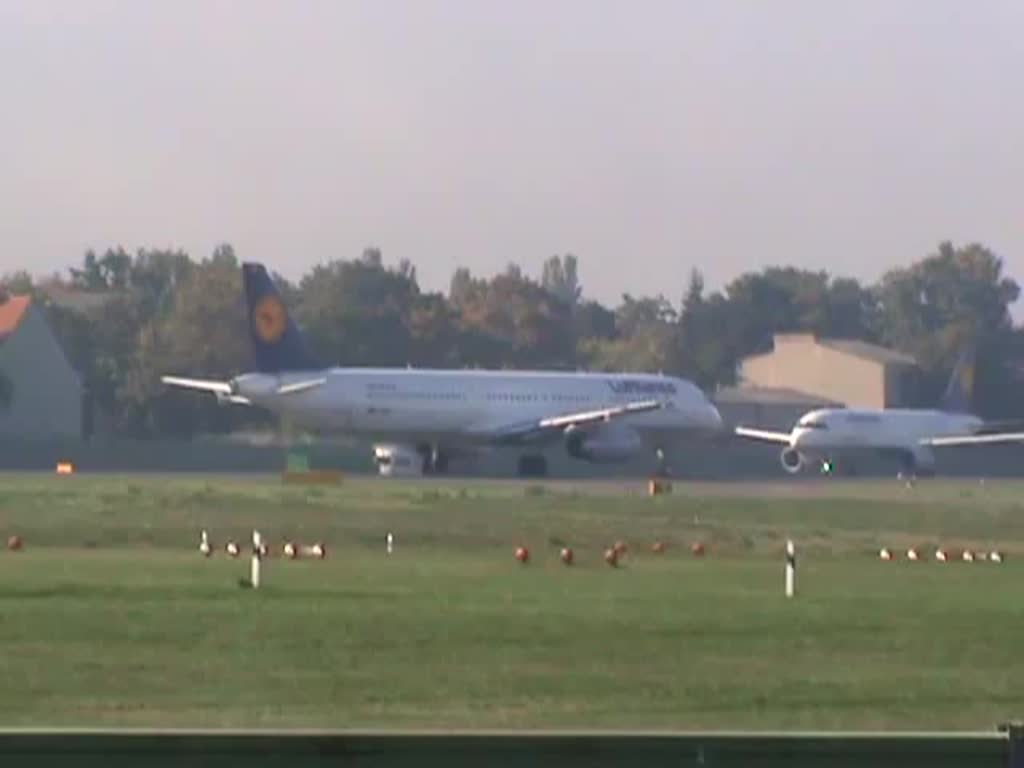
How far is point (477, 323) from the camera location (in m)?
156

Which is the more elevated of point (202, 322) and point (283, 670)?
point (202, 322)

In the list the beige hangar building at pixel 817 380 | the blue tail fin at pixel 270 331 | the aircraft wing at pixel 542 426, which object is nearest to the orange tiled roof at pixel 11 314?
the blue tail fin at pixel 270 331

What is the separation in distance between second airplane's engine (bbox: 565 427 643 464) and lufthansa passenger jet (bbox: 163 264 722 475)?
31 mm

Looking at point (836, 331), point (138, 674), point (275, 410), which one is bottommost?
point (138, 674)

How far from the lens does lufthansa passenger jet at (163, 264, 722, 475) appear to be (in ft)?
273

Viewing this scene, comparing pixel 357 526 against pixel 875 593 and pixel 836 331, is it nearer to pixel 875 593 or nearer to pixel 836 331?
pixel 875 593

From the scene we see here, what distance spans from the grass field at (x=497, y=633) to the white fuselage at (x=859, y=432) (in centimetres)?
5273

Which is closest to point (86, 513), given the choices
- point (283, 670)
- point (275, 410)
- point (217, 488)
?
point (217, 488)

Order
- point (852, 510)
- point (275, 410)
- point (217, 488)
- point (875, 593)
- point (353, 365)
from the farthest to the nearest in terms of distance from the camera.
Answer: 1. point (353, 365)
2. point (275, 410)
3. point (217, 488)
4. point (852, 510)
5. point (875, 593)

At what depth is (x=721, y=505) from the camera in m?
55.9

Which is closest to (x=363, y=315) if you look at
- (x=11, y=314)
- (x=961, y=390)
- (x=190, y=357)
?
(x=190, y=357)

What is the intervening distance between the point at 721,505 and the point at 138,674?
123 ft

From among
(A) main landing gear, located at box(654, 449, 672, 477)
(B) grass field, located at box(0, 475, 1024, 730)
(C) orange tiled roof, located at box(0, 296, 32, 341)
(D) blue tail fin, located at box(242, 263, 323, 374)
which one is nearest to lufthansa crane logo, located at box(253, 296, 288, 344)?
(D) blue tail fin, located at box(242, 263, 323, 374)

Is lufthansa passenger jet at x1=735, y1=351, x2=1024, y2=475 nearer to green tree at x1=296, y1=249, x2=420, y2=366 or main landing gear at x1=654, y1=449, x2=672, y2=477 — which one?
main landing gear at x1=654, y1=449, x2=672, y2=477
